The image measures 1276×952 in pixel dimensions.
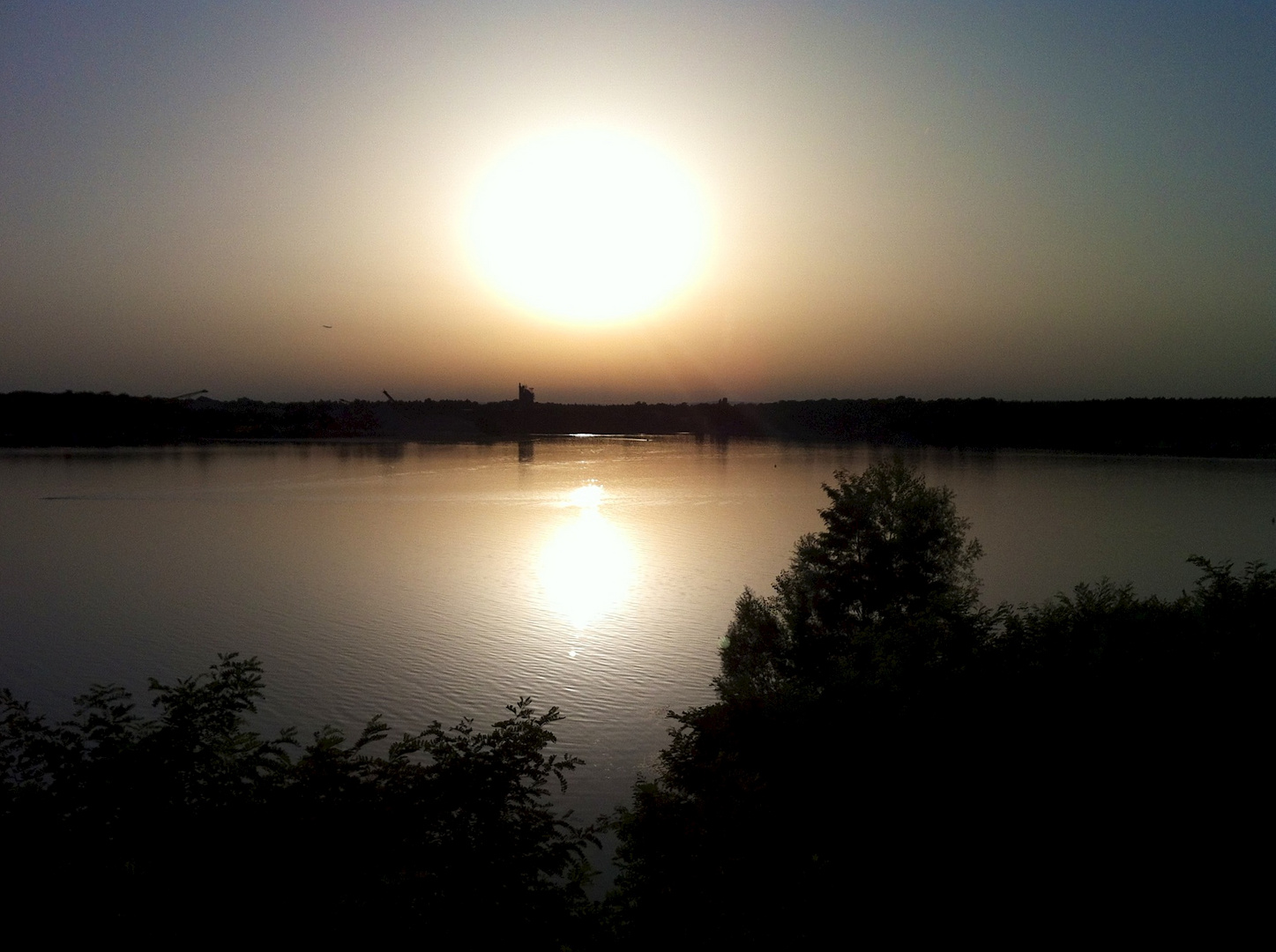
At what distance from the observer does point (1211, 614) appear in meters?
13.5

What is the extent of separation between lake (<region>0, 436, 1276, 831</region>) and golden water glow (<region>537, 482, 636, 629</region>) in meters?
0.15

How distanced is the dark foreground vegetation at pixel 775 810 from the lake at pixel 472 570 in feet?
13.2

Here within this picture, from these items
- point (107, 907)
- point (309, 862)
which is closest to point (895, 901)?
point (309, 862)

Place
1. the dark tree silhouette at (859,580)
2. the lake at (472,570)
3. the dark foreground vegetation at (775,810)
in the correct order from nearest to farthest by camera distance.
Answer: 1. the dark foreground vegetation at (775,810)
2. the dark tree silhouette at (859,580)
3. the lake at (472,570)

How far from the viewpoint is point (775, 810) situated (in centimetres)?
934

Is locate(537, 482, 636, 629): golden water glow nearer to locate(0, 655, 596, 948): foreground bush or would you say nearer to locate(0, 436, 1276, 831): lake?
locate(0, 436, 1276, 831): lake

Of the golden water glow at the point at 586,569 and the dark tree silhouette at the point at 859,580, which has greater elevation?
the dark tree silhouette at the point at 859,580

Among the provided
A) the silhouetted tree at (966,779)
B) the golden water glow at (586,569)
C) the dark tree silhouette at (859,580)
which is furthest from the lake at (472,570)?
the silhouetted tree at (966,779)

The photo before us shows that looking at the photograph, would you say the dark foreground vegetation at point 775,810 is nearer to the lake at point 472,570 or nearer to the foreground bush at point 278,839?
the foreground bush at point 278,839

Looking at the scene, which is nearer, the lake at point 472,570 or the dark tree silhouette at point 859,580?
the dark tree silhouette at point 859,580

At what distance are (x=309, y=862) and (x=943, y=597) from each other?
1264cm

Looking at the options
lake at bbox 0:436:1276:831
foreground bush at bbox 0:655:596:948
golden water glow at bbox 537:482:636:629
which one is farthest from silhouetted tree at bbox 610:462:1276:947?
golden water glow at bbox 537:482:636:629

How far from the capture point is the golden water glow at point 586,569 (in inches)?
1003

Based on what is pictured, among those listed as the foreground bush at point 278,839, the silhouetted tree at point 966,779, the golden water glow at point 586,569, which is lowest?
the golden water glow at point 586,569
